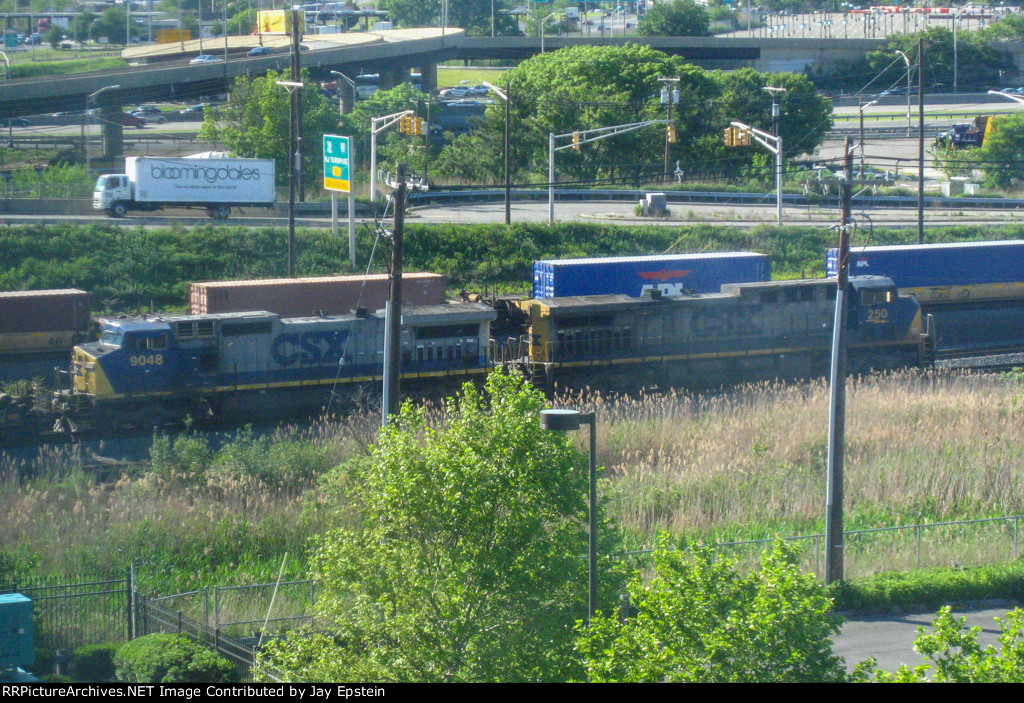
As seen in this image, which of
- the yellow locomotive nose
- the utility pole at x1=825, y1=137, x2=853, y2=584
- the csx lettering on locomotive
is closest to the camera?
the utility pole at x1=825, y1=137, x2=853, y2=584

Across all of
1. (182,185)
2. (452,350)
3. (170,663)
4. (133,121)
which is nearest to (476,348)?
(452,350)

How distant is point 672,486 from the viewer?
72.0 feet

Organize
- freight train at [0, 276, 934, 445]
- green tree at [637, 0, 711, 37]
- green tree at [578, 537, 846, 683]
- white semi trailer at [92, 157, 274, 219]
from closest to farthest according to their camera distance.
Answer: green tree at [578, 537, 846, 683]
freight train at [0, 276, 934, 445]
white semi trailer at [92, 157, 274, 219]
green tree at [637, 0, 711, 37]

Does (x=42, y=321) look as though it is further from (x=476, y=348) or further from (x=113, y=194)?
(x=113, y=194)

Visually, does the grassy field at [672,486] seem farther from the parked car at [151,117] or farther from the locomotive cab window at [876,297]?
the parked car at [151,117]

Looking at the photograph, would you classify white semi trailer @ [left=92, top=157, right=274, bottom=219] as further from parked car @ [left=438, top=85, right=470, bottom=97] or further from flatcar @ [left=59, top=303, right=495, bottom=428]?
parked car @ [left=438, top=85, right=470, bottom=97]

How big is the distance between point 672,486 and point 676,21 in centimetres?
9509

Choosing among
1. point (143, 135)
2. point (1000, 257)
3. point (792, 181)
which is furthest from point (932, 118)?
point (143, 135)

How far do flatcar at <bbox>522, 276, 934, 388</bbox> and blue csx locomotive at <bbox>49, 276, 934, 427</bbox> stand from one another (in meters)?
0.03

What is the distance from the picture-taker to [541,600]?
10.3m

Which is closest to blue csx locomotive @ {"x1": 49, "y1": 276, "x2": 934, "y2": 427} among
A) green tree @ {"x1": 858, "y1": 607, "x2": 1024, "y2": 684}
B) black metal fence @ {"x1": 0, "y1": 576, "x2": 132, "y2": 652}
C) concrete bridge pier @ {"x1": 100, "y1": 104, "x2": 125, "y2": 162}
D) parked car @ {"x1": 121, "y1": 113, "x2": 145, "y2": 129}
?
black metal fence @ {"x1": 0, "y1": 576, "x2": 132, "y2": 652}

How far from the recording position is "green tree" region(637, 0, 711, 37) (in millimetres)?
108125

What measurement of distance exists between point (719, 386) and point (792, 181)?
40.7 metres

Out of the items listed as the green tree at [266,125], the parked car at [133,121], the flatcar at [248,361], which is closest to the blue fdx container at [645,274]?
the flatcar at [248,361]
